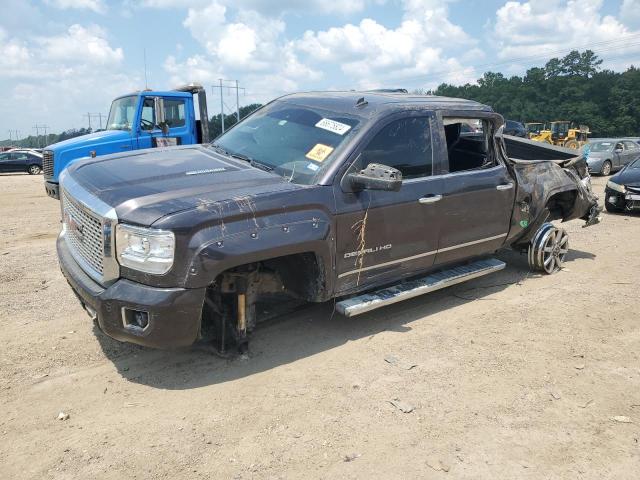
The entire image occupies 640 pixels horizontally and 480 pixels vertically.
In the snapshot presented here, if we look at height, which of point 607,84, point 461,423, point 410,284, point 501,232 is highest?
point 607,84

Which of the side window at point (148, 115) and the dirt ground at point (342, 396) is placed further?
the side window at point (148, 115)

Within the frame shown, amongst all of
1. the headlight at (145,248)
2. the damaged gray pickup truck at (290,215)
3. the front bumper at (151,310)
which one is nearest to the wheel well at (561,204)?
the damaged gray pickup truck at (290,215)

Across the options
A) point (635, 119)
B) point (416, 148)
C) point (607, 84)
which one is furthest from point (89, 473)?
point (607, 84)

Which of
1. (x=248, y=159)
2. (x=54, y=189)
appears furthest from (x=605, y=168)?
(x=248, y=159)

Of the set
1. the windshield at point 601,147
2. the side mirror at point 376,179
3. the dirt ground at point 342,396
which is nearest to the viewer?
the dirt ground at point 342,396

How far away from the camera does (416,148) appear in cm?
456

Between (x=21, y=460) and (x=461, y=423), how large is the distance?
2545 mm

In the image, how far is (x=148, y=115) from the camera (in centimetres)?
1065

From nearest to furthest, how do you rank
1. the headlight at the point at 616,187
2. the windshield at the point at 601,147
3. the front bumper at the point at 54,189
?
the front bumper at the point at 54,189 → the headlight at the point at 616,187 → the windshield at the point at 601,147

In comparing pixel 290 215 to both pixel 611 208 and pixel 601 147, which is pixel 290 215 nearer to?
pixel 611 208

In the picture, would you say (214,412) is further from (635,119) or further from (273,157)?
(635,119)

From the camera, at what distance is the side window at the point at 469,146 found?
17.3 ft

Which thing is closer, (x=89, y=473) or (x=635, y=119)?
(x=89, y=473)

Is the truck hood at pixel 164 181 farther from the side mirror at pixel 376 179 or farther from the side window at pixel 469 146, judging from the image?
the side window at pixel 469 146
